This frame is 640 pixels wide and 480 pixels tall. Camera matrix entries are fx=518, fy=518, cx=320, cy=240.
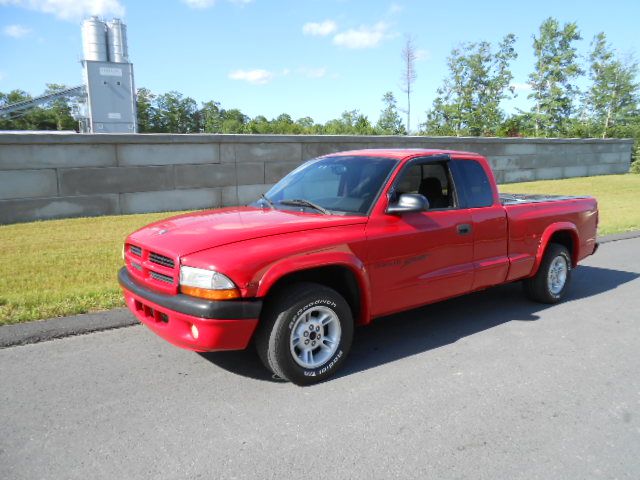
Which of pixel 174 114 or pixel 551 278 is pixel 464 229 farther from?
pixel 174 114

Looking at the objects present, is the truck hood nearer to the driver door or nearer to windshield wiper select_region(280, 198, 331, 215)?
windshield wiper select_region(280, 198, 331, 215)

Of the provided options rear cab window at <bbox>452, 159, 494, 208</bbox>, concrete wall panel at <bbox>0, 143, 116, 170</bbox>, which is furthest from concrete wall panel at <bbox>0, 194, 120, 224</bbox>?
rear cab window at <bbox>452, 159, 494, 208</bbox>

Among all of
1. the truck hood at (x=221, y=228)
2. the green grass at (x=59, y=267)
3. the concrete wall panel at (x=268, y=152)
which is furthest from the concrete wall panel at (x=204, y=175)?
the truck hood at (x=221, y=228)

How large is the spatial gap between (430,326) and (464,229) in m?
1.05

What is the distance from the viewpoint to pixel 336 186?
4664mm

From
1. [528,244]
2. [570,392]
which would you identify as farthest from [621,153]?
[570,392]

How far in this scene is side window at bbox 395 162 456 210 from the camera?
4742 millimetres

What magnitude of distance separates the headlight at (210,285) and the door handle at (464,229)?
2299mm

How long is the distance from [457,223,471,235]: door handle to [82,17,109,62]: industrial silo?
32712 mm

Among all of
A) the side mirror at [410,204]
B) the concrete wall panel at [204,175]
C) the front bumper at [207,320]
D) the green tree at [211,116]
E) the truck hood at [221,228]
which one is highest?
the green tree at [211,116]

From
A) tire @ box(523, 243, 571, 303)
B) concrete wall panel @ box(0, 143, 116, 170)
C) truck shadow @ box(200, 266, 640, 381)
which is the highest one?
concrete wall panel @ box(0, 143, 116, 170)

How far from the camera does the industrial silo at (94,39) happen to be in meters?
32.0

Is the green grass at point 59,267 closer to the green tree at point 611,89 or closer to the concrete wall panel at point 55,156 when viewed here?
the concrete wall panel at point 55,156

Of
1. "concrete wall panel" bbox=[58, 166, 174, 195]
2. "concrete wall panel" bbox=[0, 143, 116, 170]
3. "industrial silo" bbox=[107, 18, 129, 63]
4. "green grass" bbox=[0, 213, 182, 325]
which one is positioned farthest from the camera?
"industrial silo" bbox=[107, 18, 129, 63]
